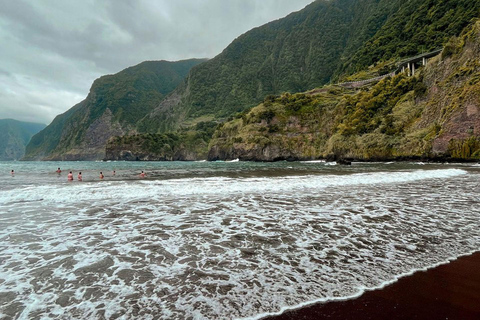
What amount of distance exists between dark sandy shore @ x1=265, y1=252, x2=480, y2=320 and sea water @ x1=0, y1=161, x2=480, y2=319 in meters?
0.22

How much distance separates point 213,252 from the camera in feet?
19.8

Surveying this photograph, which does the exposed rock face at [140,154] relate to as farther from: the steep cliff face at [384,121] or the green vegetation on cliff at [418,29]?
the green vegetation on cliff at [418,29]

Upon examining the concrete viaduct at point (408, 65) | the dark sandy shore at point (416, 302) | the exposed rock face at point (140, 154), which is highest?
the concrete viaduct at point (408, 65)

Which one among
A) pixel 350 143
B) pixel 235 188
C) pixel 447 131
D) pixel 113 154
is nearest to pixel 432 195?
pixel 235 188

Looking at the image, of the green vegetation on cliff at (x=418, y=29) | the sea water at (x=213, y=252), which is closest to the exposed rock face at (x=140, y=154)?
the green vegetation on cliff at (x=418, y=29)

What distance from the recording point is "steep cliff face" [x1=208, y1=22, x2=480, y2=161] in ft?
136

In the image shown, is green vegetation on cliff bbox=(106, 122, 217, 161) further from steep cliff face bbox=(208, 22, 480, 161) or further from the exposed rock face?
steep cliff face bbox=(208, 22, 480, 161)

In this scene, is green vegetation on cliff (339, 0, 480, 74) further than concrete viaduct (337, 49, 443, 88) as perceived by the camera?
Yes

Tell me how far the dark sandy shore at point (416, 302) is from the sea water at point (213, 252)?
0.72 feet

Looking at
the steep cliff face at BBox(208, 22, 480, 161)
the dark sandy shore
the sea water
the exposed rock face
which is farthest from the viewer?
the exposed rock face

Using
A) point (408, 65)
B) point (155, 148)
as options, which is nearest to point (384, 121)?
point (408, 65)

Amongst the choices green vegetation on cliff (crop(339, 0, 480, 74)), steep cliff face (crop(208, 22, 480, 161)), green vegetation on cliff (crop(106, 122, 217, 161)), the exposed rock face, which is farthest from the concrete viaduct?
the exposed rock face

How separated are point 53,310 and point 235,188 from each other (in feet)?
44.5

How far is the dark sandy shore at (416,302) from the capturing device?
355 cm
